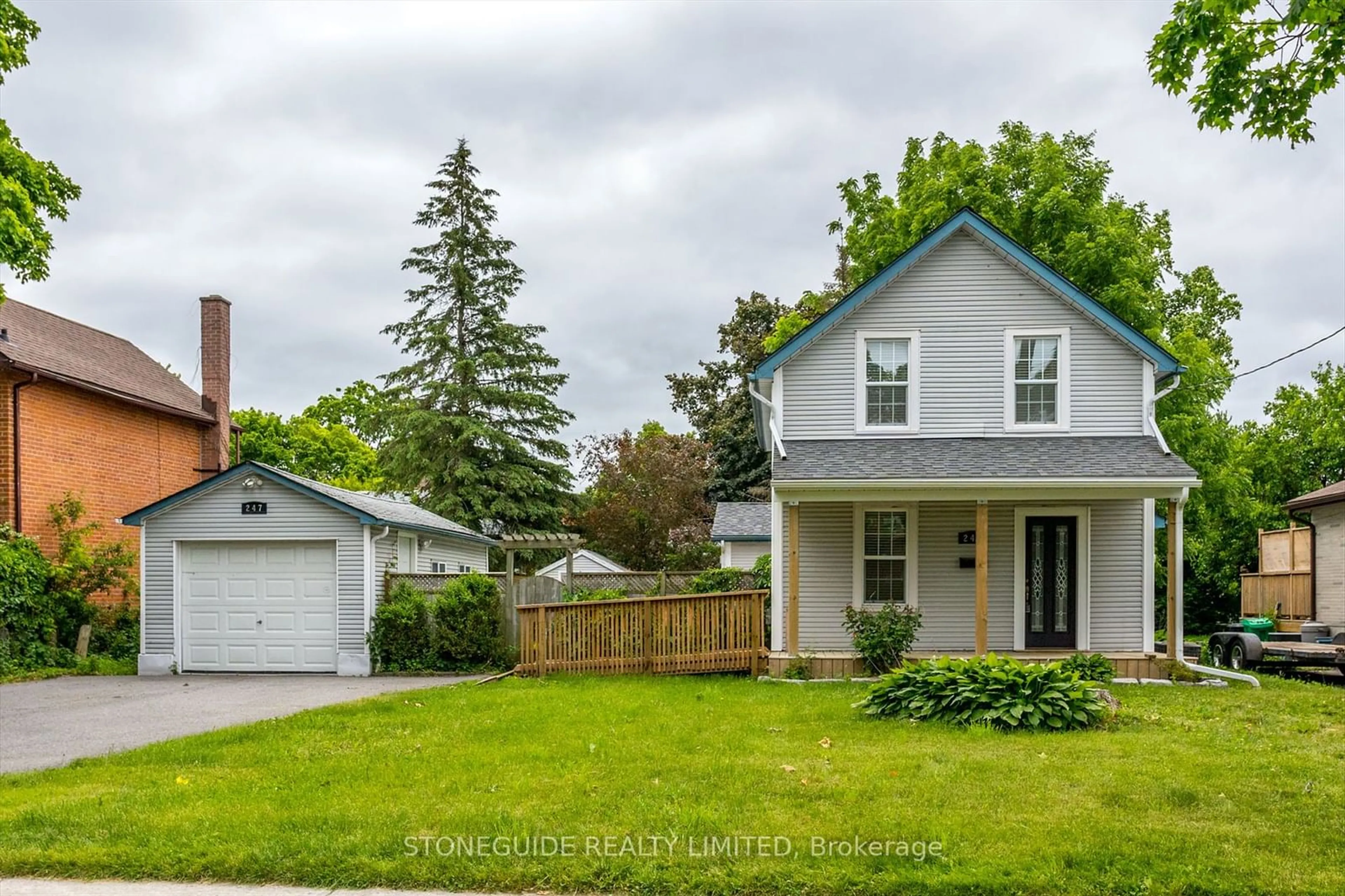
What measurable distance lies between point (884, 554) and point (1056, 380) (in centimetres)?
382

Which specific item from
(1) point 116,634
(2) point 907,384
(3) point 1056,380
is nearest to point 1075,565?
(3) point 1056,380

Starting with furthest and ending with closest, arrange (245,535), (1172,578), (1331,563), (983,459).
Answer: (1331,563)
(245,535)
(983,459)
(1172,578)

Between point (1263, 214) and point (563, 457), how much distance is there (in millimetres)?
22284

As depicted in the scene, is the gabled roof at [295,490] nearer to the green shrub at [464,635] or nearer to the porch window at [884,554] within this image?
the green shrub at [464,635]

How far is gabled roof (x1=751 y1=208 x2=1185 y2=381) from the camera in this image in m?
15.6

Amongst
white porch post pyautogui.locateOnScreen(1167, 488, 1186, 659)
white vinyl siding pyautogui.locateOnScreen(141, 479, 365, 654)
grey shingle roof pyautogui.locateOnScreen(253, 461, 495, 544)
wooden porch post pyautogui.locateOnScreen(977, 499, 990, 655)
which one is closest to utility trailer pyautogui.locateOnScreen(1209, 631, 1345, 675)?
white porch post pyautogui.locateOnScreen(1167, 488, 1186, 659)

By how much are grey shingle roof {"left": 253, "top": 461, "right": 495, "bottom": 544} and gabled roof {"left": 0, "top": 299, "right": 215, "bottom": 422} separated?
421cm

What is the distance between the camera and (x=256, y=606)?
17.7m


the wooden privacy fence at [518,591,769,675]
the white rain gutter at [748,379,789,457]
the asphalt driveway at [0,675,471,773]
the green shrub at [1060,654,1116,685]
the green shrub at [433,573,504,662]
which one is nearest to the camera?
the asphalt driveway at [0,675,471,773]

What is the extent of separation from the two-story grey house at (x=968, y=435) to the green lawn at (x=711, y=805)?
16.8ft

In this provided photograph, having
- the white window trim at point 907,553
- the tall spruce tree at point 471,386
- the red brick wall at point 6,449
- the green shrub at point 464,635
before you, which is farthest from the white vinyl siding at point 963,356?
the tall spruce tree at point 471,386

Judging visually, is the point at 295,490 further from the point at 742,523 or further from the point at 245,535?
the point at 742,523

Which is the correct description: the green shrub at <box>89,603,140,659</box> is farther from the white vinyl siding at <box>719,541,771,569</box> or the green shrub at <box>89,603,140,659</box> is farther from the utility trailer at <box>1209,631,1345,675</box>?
the utility trailer at <box>1209,631,1345,675</box>

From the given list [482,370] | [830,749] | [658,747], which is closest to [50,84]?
[658,747]
